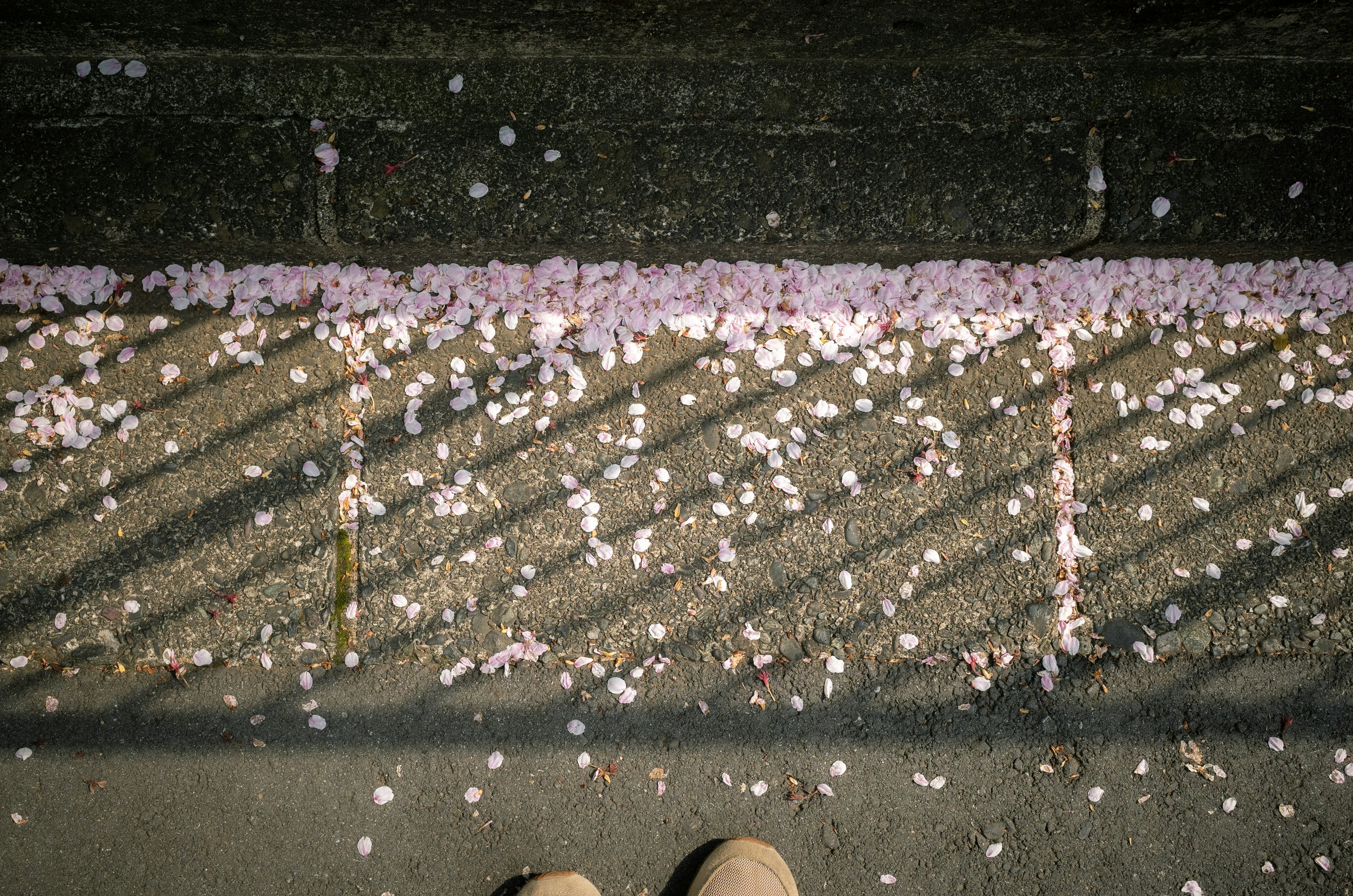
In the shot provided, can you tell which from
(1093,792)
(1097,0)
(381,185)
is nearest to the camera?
(1097,0)

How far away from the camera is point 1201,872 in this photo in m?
2.23

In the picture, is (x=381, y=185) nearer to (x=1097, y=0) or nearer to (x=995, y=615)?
(x=1097, y=0)

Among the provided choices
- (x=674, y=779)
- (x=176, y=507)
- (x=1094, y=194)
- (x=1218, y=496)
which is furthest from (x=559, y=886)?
(x=1094, y=194)

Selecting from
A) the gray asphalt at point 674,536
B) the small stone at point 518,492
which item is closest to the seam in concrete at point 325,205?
the gray asphalt at point 674,536

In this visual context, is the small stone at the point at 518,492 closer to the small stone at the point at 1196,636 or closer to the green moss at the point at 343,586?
the green moss at the point at 343,586

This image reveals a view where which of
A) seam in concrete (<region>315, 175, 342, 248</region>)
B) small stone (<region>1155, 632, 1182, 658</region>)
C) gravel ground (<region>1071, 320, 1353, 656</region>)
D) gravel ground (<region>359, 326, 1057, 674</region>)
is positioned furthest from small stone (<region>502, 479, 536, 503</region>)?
small stone (<region>1155, 632, 1182, 658</region>)

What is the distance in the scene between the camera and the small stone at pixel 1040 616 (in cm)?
230

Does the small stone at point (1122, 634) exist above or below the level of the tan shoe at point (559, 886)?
above

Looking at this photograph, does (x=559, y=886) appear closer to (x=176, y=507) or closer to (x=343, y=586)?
(x=343, y=586)

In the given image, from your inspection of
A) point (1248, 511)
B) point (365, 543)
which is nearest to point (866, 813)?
point (1248, 511)

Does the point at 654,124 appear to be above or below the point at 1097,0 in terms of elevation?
below

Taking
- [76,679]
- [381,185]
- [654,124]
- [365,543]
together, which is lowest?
[76,679]

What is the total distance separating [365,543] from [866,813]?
1.79 m

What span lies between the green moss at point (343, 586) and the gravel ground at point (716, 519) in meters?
0.05
